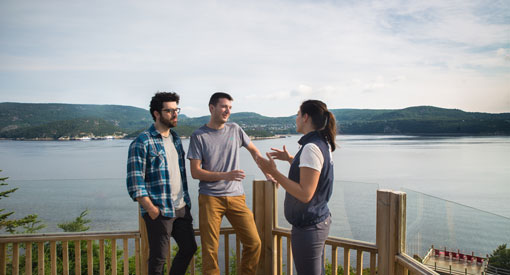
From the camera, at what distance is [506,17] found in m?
58.5

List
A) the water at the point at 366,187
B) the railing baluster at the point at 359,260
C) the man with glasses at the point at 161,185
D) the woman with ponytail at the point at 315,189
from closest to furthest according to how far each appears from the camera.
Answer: the woman with ponytail at the point at 315,189 < the man with glasses at the point at 161,185 < the railing baluster at the point at 359,260 < the water at the point at 366,187

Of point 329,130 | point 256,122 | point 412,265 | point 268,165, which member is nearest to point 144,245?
point 268,165

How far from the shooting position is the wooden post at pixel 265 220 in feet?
9.01

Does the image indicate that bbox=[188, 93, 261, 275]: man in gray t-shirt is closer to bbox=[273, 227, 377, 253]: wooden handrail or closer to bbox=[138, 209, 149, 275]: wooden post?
bbox=[138, 209, 149, 275]: wooden post

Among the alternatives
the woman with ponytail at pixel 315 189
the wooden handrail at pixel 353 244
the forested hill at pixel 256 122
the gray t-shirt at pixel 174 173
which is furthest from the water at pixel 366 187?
the forested hill at pixel 256 122

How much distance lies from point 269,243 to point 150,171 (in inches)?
45.7

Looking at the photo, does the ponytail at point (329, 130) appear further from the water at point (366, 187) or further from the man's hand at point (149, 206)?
the man's hand at point (149, 206)

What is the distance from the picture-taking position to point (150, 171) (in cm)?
225

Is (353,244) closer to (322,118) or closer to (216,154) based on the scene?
(322,118)

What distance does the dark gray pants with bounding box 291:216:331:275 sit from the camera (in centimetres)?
184

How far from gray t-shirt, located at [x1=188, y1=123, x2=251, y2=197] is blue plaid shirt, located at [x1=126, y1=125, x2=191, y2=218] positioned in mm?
221

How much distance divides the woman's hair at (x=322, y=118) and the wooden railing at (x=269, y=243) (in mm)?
599

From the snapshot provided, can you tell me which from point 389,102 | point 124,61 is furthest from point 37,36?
point 389,102

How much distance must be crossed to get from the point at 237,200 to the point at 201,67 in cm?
7371
